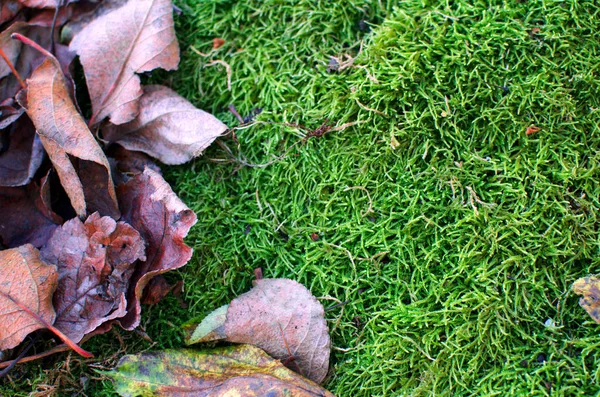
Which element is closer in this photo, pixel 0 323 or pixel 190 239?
pixel 0 323

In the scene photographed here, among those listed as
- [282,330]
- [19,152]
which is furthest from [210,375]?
[19,152]

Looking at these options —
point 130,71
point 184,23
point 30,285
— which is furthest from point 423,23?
point 30,285

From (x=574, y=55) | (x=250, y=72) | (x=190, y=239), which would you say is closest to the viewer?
(x=574, y=55)

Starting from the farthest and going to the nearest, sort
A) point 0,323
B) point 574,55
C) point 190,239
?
1. point 190,239
2. point 574,55
3. point 0,323

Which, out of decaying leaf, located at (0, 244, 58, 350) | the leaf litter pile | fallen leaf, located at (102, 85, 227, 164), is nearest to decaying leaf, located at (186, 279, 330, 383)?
the leaf litter pile

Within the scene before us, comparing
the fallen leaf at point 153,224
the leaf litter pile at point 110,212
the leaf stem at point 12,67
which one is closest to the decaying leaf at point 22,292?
the leaf litter pile at point 110,212

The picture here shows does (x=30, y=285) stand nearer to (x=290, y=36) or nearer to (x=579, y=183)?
(x=290, y=36)
